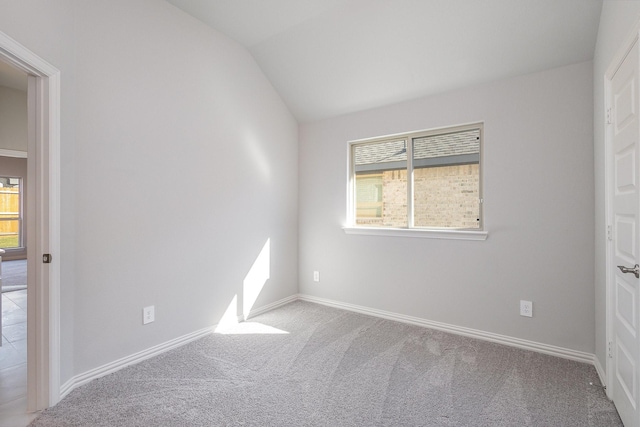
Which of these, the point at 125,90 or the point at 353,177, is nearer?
the point at 125,90

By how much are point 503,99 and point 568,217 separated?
1129 millimetres

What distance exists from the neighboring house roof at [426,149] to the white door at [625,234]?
1127mm

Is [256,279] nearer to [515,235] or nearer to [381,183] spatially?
[381,183]

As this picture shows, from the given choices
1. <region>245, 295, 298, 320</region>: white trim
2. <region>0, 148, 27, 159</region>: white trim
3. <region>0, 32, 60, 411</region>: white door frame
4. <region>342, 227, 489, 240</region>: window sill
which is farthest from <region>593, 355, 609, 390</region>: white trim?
<region>0, 148, 27, 159</region>: white trim

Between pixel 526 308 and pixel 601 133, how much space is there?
1465 millimetres

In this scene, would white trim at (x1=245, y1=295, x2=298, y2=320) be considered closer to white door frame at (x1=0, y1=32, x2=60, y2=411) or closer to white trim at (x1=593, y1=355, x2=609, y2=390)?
white door frame at (x1=0, y1=32, x2=60, y2=411)

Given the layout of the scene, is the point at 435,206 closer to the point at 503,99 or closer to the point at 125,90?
the point at 503,99

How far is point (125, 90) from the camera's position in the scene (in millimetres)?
2367

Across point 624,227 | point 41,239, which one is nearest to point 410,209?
point 624,227

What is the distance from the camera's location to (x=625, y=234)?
5.65ft

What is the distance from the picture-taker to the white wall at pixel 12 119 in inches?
187

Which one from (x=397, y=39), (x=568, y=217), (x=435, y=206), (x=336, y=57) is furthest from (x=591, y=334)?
(x=336, y=57)

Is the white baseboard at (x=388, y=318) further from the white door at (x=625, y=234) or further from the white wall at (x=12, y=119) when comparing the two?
the white wall at (x=12, y=119)

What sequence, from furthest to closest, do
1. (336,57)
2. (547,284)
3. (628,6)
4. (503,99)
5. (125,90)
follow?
(336,57) → (503,99) → (547,284) → (125,90) → (628,6)
